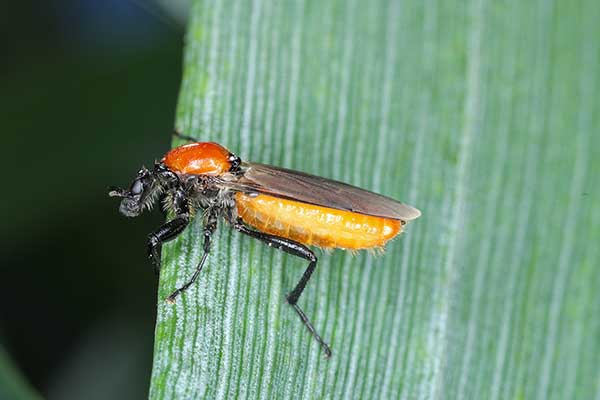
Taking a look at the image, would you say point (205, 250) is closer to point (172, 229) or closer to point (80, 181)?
point (172, 229)

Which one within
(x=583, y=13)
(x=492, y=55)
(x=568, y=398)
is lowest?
(x=568, y=398)

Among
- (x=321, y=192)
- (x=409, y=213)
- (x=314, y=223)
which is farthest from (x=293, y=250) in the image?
(x=409, y=213)

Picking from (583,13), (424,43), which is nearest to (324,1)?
(424,43)

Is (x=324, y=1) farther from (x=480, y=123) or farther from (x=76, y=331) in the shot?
(x=76, y=331)

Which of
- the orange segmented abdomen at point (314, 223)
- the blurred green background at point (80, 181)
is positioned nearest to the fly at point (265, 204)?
the orange segmented abdomen at point (314, 223)

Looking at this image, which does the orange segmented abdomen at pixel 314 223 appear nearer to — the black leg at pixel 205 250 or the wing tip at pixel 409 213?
the wing tip at pixel 409 213

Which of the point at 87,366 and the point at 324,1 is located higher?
the point at 324,1

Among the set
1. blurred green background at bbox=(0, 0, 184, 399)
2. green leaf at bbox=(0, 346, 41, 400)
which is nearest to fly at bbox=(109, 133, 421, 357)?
blurred green background at bbox=(0, 0, 184, 399)
